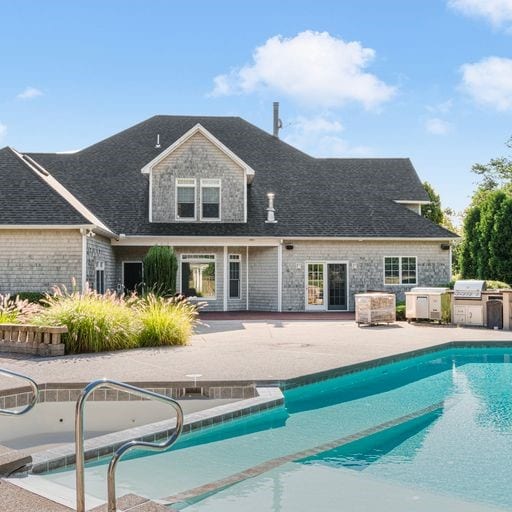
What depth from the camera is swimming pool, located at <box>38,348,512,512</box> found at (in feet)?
16.1

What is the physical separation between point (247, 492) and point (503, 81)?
96.4 ft

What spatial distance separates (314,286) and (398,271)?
3.34 metres

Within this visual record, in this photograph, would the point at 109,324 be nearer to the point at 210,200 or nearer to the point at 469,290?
the point at 469,290

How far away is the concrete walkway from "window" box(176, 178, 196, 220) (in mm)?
6890

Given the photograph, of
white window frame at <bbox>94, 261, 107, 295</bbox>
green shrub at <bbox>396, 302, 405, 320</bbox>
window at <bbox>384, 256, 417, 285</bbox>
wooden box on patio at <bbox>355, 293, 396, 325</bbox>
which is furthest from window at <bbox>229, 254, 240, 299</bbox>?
green shrub at <bbox>396, 302, 405, 320</bbox>

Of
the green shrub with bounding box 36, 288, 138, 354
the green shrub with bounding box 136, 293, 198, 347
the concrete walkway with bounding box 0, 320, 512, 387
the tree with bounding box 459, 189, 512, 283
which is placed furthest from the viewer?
the tree with bounding box 459, 189, 512, 283

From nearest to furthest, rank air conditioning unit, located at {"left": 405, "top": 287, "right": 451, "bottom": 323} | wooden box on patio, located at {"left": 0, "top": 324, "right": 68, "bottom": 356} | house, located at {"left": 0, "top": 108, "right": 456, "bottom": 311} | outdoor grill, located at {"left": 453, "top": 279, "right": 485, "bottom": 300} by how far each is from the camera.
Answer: wooden box on patio, located at {"left": 0, "top": 324, "right": 68, "bottom": 356}
outdoor grill, located at {"left": 453, "top": 279, "right": 485, "bottom": 300}
air conditioning unit, located at {"left": 405, "top": 287, "right": 451, "bottom": 323}
house, located at {"left": 0, "top": 108, "right": 456, "bottom": 311}

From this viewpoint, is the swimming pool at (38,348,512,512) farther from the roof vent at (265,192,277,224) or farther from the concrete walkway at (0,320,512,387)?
the roof vent at (265,192,277,224)

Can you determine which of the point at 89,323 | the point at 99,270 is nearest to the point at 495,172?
the point at 99,270

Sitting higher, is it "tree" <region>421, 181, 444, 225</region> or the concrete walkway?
"tree" <region>421, 181, 444, 225</region>

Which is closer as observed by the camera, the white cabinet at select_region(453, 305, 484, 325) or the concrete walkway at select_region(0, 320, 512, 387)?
the concrete walkway at select_region(0, 320, 512, 387)

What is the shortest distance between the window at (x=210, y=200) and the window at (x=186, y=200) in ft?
1.19

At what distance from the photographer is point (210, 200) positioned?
72.8ft

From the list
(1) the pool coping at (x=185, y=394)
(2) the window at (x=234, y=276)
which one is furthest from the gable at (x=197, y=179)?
(1) the pool coping at (x=185, y=394)
